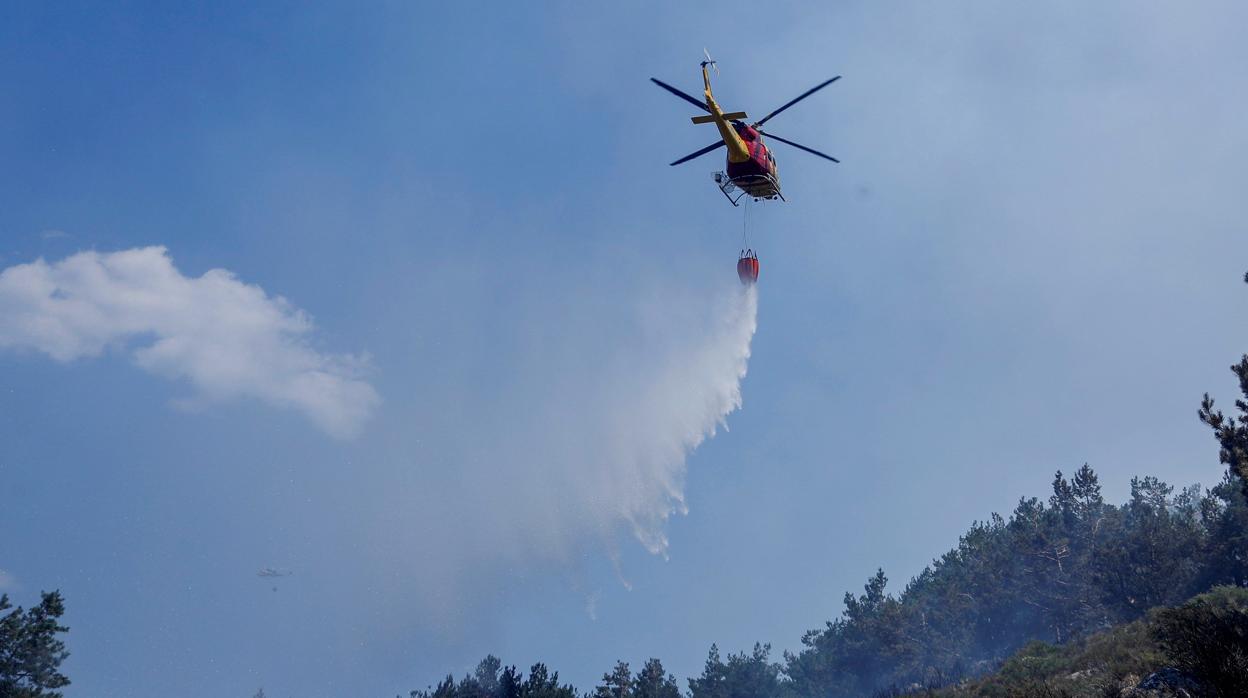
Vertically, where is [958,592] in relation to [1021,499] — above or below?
below

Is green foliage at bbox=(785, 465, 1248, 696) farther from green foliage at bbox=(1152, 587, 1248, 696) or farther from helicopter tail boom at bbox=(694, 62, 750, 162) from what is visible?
helicopter tail boom at bbox=(694, 62, 750, 162)

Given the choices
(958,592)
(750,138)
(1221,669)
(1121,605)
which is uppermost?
(750,138)

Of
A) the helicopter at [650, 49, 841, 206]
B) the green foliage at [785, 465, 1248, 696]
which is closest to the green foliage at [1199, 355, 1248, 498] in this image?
the helicopter at [650, 49, 841, 206]

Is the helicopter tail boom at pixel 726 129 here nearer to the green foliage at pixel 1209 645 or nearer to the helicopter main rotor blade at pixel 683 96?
the helicopter main rotor blade at pixel 683 96

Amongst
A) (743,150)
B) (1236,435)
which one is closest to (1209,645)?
(1236,435)

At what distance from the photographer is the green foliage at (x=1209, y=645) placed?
66.5 ft

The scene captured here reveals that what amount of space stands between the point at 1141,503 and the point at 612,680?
7826 cm

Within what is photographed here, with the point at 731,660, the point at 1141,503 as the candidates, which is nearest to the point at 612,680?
the point at 731,660

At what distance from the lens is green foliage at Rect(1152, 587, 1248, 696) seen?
20266mm

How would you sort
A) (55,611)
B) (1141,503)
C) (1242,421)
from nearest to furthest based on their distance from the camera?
(1242,421) < (55,611) < (1141,503)

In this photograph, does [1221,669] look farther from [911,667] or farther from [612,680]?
[911,667]

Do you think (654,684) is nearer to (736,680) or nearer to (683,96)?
(736,680)

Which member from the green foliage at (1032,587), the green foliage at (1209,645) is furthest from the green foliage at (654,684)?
the green foliage at (1209,645)

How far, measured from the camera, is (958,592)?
285ft
